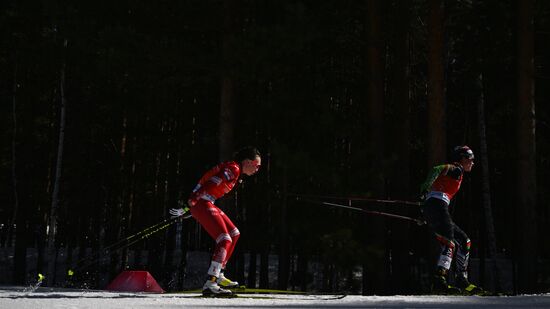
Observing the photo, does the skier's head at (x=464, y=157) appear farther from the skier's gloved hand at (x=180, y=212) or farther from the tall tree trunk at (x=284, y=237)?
the tall tree trunk at (x=284, y=237)

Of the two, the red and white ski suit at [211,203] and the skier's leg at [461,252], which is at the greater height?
the red and white ski suit at [211,203]

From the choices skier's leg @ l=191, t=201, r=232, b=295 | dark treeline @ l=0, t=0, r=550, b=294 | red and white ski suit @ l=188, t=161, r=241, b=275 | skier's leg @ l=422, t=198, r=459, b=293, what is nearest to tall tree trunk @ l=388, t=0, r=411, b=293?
dark treeline @ l=0, t=0, r=550, b=294

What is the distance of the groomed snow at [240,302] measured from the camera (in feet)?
28.4

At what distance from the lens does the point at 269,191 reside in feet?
61.6

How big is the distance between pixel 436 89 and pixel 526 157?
211cm

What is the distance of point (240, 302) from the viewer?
927 cm

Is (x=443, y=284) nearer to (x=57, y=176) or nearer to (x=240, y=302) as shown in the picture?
(x=240, y=302)

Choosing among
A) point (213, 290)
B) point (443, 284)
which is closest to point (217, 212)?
point (213, 290)

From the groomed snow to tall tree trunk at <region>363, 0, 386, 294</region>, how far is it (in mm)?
5871

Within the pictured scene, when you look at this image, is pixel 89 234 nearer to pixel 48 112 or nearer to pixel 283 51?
pixel 48 112

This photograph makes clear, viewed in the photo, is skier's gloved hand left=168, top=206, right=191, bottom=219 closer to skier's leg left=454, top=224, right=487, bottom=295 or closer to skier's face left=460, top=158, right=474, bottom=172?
skier's leg left=454, top=224, right=487, bottom=295

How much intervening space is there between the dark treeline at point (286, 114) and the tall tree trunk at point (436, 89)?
0.09 ft

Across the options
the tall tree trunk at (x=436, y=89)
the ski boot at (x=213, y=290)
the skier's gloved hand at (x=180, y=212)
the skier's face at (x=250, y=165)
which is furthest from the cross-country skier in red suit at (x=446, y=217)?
the tall tree trunk at (x=436, y=89)

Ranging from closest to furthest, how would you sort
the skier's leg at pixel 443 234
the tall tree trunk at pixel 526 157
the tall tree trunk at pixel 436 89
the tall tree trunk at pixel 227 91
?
the skier's leg at pixel 443 234
the tall tree trunk at pixel 526 157
the tall tree trunk at pixel 436 89
the tall tree trunk at pixel 227 91
